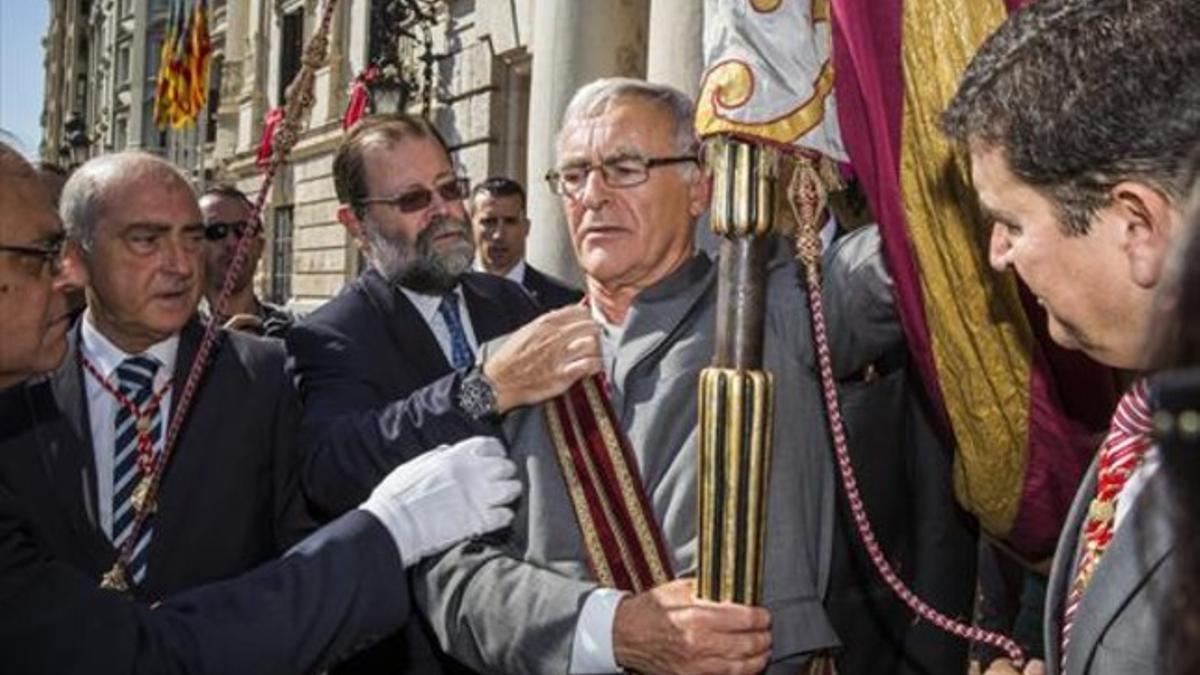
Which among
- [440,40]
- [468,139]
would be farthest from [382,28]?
[468,139]

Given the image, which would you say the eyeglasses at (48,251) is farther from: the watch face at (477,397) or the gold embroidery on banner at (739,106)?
the gold embroidery on banner at (739,106)

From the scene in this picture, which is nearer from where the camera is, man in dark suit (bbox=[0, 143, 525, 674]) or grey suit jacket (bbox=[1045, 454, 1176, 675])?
grey suit jacket (bbox=[1045, 454, 1176, 675])

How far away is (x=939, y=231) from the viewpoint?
2217 millimetres

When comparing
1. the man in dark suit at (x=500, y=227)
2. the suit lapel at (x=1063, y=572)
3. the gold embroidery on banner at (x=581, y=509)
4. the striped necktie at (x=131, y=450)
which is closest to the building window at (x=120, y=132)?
the man in dark suit at (x=500, y=227)

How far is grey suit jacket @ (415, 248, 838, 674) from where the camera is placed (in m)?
2.17

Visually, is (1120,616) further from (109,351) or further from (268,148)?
(268,148)

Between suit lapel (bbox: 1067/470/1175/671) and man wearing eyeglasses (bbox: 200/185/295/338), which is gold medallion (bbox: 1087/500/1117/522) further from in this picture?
man wearing eyeglasses (bbox: 200/185/295/338)

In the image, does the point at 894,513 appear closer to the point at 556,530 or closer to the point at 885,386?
the point at 885,386

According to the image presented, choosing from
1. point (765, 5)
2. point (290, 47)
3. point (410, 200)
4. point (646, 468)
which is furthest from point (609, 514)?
point (290, 47)

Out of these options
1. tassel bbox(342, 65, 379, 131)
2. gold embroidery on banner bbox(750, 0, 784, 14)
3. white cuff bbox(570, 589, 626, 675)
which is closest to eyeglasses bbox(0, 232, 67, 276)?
white cuff bbox(570, 589, 626, 675)

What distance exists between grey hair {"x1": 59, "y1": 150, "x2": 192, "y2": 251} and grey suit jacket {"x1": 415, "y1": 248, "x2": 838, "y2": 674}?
1.20m

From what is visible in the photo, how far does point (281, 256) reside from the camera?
21.8m

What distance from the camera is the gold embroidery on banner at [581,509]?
86.7 inches

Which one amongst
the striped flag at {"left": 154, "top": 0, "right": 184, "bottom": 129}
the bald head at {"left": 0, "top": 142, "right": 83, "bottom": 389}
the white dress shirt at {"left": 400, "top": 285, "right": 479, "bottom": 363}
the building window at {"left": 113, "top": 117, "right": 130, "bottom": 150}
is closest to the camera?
the bald head at {"left": 0, "top": 142, "right": 83, "bottom": 389}
